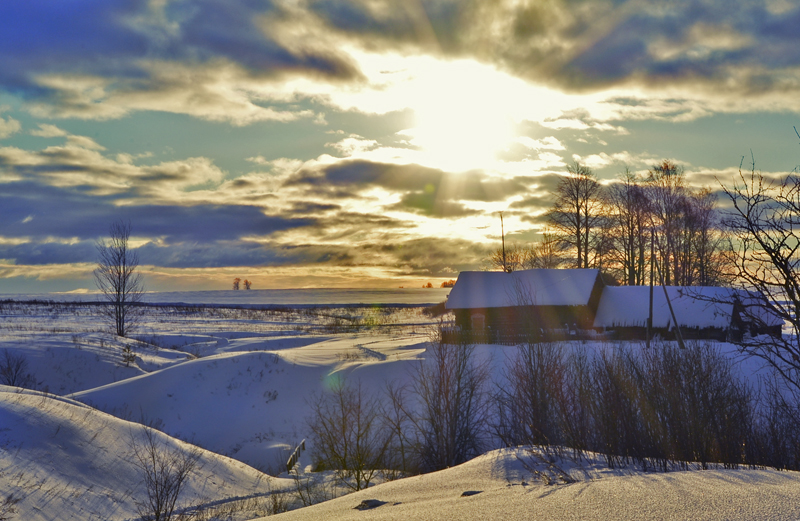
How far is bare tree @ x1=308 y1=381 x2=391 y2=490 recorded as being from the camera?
16.5 m

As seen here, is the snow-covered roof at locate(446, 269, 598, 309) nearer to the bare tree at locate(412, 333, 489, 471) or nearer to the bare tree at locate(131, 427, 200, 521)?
the bare tree at locate(412, 333, 489, 471)

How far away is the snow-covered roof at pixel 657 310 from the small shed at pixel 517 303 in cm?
102

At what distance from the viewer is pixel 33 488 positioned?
391 inches

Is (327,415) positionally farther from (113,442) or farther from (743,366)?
(743,366)

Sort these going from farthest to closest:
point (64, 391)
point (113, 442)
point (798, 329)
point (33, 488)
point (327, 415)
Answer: point (64, 391) < point (327, 415) < point (113, 442) < point (33, 488) < point (798, 329)

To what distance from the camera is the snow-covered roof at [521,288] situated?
35.4m

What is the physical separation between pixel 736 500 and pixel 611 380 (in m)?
9.76

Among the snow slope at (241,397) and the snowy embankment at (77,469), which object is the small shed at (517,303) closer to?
the snow slope at (241,397)

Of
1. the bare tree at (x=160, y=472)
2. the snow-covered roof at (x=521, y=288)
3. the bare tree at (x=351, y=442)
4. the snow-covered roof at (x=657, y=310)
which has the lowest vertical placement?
the bare tree at (x=351, y=442)

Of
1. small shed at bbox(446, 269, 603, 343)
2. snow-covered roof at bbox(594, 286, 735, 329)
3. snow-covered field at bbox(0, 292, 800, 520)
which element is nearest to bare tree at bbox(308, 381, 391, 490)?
snow-covered field at bbox(0, 292, 800, 520)

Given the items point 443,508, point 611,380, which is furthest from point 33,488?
point 611,380

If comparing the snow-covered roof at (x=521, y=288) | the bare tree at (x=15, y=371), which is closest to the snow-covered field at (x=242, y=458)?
the bare tree at (x=15, y=371)

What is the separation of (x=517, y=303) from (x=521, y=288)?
182 cm

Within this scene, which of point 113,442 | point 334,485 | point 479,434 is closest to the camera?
point 113,442
